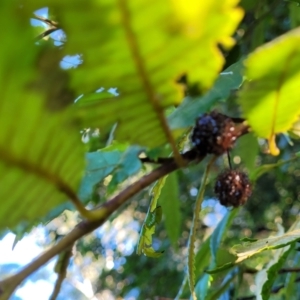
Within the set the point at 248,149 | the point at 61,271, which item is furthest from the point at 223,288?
the point at 61,271

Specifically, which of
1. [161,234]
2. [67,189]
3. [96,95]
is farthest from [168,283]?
[67,189]

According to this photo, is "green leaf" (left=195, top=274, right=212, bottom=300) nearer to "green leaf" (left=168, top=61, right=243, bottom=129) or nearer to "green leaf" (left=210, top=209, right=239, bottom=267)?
"green leaf" (left=210, top=209, right=239, bottom=267)

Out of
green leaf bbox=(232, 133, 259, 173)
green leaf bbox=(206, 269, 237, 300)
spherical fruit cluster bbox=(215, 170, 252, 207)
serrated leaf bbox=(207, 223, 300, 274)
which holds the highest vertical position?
green leaf bbox=(232, 133, 259, 173)

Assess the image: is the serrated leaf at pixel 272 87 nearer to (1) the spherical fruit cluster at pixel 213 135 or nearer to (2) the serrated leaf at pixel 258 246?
(1) the spherical fruit cluster at pixel 213 135

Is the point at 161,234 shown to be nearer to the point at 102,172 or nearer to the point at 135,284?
the point at 135,284

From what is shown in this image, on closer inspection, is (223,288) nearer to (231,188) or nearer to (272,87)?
(231,188)

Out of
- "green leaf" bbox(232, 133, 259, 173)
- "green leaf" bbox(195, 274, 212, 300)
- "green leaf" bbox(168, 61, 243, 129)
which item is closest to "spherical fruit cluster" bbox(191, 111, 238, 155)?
"green leaf" bbox(168, 61, 243, 129)
